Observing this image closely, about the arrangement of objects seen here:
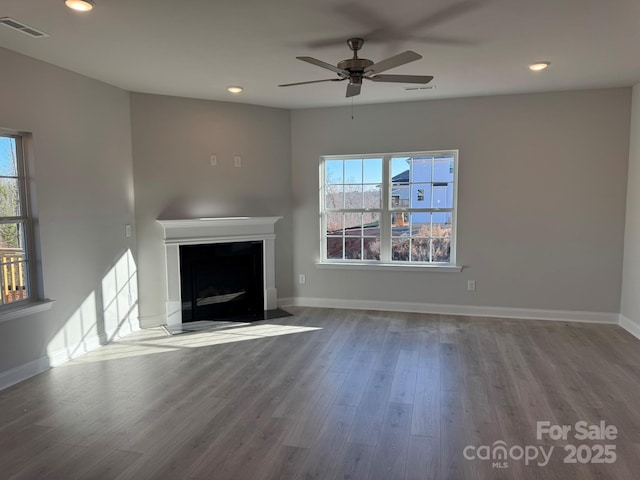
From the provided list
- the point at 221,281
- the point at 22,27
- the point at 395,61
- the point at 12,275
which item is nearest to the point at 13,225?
the point at 12,275

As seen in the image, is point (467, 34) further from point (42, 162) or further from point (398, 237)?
point (42, 162)

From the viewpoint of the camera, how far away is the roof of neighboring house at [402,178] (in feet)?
17.1

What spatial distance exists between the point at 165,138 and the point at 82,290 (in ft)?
6.07

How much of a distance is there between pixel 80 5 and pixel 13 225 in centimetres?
190

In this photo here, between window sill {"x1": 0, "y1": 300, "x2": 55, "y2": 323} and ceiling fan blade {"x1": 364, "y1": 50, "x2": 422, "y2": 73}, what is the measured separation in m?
3.19

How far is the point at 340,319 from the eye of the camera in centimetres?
494

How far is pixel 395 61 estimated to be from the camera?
8.93 ft

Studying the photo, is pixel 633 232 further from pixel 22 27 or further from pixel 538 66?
pixel 22 27

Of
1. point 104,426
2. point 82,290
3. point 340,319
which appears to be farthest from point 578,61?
point 82,290

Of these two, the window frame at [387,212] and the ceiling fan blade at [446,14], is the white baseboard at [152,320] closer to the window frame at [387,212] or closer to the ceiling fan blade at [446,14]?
the window frame at [387,212]

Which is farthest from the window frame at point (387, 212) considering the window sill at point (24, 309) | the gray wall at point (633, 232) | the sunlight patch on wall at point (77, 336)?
the window sill at point (24, 309)

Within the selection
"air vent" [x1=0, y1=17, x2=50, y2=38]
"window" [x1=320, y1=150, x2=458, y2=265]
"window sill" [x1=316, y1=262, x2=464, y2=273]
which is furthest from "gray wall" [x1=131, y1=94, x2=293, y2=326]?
"air vent" [x1=0, y1=17, x2=50, y2=38]

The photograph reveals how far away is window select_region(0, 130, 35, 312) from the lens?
10.8 ft

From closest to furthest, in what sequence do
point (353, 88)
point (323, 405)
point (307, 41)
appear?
1. point (323, 405)
2. point (307, 41)
3. point (353, 88)
